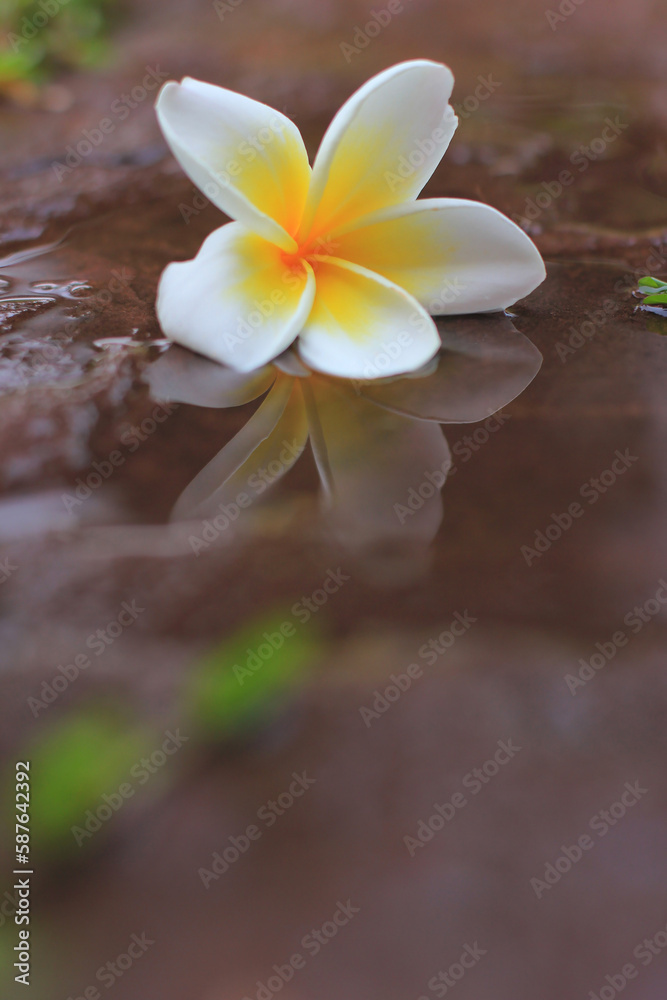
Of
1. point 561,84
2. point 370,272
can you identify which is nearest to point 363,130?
point 370,272

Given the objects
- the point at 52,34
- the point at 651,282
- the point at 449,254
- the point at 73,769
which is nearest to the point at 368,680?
the point at 73,769

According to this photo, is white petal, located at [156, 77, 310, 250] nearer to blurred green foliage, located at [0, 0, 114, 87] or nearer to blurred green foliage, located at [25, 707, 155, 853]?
blurred green foliage, located at [25, 707, 155, 853]

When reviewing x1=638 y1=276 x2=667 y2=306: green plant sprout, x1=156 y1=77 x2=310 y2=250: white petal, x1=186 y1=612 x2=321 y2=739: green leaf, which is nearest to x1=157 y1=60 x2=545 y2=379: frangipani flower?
x1=156 y1=77 x2=310 y2=250: white petal

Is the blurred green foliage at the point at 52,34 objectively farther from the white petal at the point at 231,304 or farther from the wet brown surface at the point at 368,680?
the white petal at the point at 231,304

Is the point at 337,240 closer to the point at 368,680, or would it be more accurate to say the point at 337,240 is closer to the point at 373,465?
the point at 373,465

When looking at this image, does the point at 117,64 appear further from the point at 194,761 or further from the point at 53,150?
the point at 194,761

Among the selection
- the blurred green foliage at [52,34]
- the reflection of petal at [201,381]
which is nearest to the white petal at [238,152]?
the reflection of petal at [201,381]

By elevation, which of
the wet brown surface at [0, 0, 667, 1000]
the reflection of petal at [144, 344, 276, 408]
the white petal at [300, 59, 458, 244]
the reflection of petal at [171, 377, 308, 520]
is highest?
the white petal at [300, 59, 458, 244]
